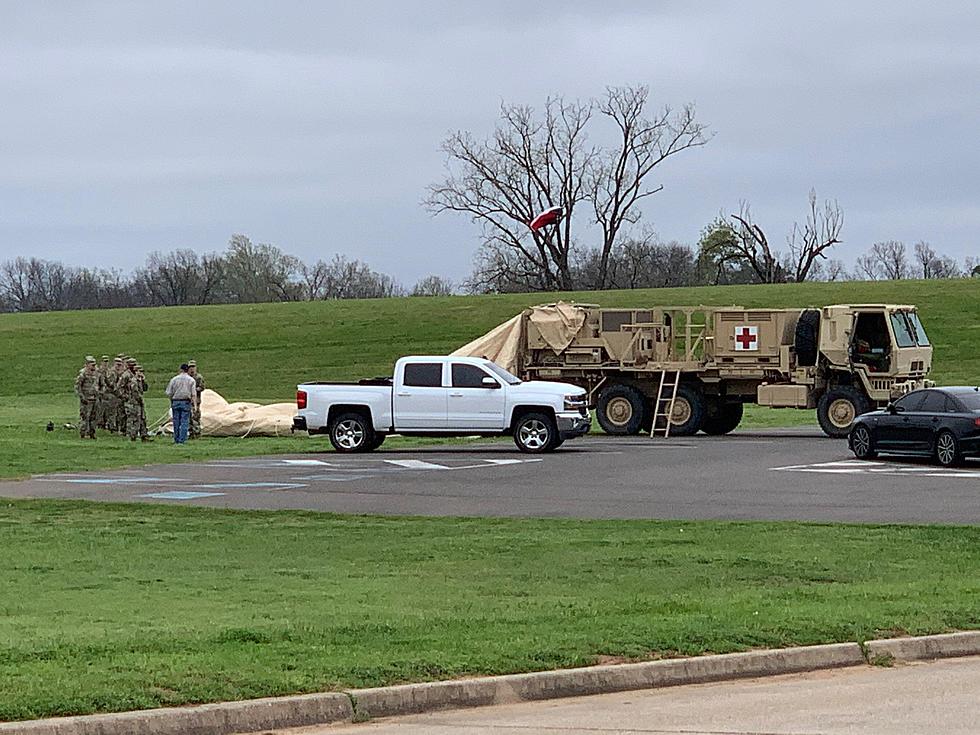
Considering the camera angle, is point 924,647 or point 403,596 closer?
point 924,647

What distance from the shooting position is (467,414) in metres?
30.7

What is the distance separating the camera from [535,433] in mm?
30250

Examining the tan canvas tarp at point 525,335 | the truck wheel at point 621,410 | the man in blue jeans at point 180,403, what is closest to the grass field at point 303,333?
the man in blue jeans at point 180,403

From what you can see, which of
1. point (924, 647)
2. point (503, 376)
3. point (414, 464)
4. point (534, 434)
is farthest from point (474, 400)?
point (924, 647)

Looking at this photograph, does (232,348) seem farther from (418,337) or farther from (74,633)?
(74,633)

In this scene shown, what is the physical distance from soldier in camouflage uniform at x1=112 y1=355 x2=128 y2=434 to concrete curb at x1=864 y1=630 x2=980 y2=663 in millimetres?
26080

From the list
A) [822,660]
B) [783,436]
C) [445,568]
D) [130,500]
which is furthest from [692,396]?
[822,660]

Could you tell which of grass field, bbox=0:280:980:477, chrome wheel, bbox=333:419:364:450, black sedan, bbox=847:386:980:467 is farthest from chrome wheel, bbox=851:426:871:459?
grass field, bbox=0:280:980:477

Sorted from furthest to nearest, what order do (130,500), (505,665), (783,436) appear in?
(783,436)
(130,500)
(505,665)

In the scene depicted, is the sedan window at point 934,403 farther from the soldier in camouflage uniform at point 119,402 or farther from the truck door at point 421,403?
the soldier in camouflage uniform at point 119,402

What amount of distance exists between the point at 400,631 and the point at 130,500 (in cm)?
1177

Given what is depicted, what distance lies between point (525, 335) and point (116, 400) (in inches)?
364

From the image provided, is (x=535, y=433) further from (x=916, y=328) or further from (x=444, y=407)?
(x=916, y=328)

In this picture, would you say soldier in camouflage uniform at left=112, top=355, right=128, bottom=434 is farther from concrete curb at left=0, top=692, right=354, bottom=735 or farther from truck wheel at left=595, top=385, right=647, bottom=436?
concrete curb at left=0, top=692, right=354, bottom=735
